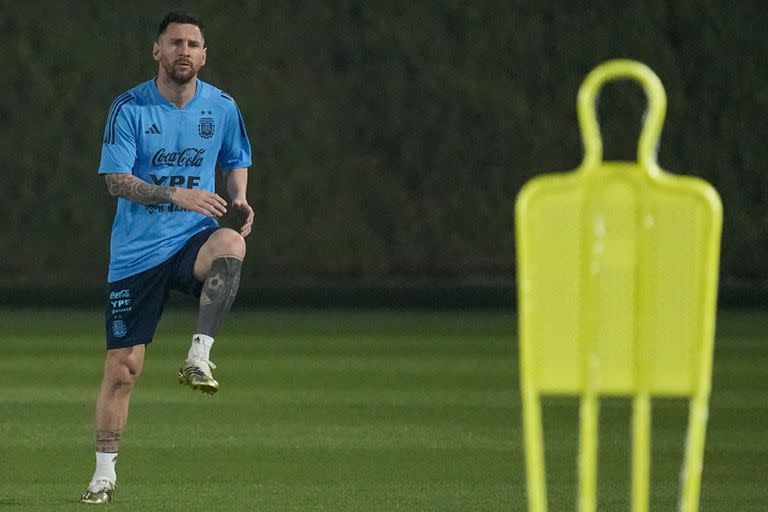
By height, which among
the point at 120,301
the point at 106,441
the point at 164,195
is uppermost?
the point at 164,195

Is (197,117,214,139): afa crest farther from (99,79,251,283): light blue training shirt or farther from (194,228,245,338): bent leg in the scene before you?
(194,228,245,338): bent leg

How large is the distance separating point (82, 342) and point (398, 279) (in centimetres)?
728

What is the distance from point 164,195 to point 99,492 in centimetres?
127

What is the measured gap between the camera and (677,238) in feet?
9.73

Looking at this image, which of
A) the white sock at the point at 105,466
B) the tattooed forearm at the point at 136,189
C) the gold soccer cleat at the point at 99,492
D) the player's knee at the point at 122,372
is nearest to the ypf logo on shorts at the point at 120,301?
the player's knee at the point at 122,372

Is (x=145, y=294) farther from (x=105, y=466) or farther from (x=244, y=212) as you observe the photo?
(x=105, y=466)

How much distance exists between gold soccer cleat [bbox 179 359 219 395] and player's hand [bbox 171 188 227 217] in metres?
0.51

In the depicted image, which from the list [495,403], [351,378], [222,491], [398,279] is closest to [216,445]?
[222,491]

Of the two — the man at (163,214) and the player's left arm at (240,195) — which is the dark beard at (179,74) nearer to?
the man at (163,214)

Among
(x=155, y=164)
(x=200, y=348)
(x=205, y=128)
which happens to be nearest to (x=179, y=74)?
(x=205, y=128)

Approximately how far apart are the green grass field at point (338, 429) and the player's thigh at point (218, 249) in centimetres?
90

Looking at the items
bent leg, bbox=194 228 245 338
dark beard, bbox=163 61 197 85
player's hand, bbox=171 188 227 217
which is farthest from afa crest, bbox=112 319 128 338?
dark beard, bbox=163 61 197 85

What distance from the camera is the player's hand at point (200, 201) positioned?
20.6ft

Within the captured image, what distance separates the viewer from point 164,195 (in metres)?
6.48
